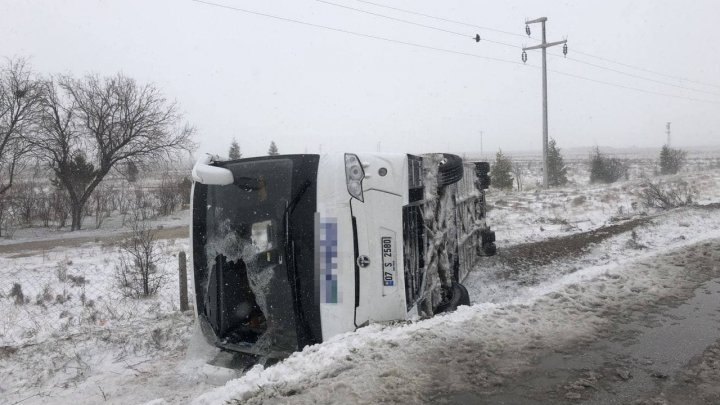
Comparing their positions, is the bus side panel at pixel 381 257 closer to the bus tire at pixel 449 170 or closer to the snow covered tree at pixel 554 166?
the bus tire at pixel 449 170

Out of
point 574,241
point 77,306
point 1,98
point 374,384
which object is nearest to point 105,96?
point 1,98

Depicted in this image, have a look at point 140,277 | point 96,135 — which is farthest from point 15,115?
point 140,277

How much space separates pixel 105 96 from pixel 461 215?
88.9 feet

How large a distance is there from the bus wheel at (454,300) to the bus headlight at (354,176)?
5.47 ft

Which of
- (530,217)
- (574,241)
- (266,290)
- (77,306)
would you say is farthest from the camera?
(530,217)

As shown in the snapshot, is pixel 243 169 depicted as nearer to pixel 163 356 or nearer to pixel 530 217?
pixel 163 356

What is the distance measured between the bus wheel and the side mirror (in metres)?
2.30

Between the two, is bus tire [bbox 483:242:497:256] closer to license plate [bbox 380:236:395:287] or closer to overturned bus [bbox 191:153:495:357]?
overturned bus [bbox 191:153:495:357]

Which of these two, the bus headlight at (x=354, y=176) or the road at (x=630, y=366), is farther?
the bus headlight at (x=354, y=176)

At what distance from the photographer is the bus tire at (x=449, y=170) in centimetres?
482

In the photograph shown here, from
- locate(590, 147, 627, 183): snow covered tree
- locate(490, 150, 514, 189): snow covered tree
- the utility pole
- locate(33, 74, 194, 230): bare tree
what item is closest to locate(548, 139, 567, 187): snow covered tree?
locate(590, 147, 627, 183): snow covered tree

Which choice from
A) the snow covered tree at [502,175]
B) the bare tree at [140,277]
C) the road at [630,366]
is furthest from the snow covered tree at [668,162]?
the bare tree at [140,277]

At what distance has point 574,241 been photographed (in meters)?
10.1

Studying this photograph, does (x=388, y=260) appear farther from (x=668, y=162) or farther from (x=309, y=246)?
(x=668, y=162)
